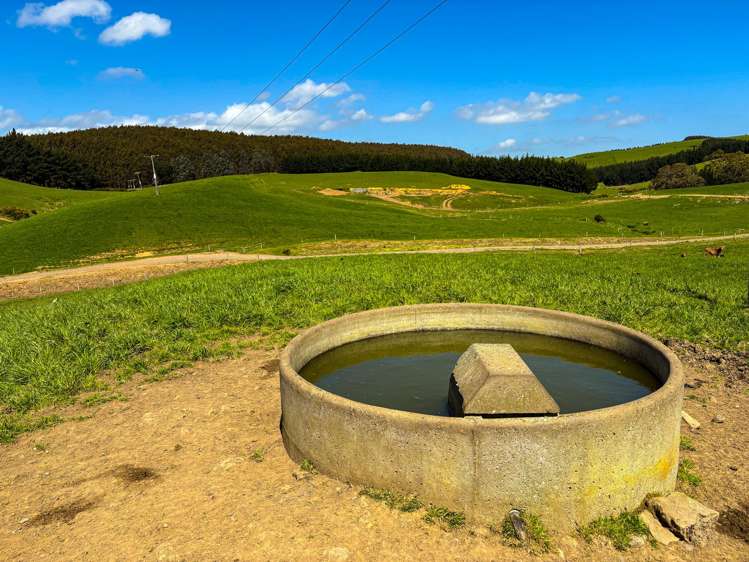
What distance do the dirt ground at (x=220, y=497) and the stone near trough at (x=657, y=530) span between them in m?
0.14

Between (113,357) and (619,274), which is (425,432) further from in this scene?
(619,274)

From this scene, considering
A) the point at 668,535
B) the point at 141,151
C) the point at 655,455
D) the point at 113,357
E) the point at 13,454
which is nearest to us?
the point at 668,535

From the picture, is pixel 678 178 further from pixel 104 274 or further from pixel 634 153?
pixel 104 274

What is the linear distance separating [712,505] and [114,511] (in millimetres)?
9000

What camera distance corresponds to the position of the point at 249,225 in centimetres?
5147

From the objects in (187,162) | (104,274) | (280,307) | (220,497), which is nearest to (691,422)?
(220,497)

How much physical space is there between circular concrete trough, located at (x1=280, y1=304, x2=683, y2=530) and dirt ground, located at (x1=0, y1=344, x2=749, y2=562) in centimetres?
40

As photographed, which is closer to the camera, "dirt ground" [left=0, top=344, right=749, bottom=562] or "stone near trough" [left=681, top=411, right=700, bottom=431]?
"dirt ground" [left=0, top=344, right=749, bottom=562]

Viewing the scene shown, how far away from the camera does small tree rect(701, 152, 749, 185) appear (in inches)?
3738

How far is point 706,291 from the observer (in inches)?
738

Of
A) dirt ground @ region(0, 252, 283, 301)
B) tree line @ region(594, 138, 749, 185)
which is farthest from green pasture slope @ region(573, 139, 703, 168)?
dirt ground @ region(0, 252, 283, 301)

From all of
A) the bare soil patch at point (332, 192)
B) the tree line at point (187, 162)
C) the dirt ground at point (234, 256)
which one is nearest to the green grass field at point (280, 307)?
the dirt ground at point (234, 256)

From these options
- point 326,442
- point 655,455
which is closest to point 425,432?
point 326,442

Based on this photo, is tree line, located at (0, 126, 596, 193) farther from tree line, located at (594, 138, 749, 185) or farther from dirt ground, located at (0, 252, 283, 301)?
dirt ground, located at (0, 252, 283, 301)
